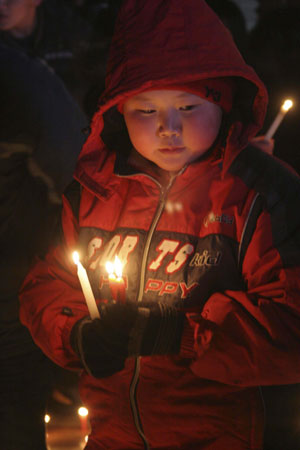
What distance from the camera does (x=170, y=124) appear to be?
124cm

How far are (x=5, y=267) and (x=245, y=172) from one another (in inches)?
39.7

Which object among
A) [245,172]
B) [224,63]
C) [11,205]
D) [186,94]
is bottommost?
[11,205]

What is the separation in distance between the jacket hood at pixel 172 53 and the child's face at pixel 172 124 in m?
→ 0.05

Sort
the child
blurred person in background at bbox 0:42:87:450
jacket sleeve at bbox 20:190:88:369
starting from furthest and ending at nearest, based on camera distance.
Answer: blurred person in background at bbox 0:42:87:450
jacket sleeve at bbox 20:190:88:369
the child

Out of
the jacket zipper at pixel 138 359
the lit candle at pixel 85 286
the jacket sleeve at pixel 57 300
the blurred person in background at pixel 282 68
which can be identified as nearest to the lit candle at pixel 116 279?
the lit candle at pixel 85 286

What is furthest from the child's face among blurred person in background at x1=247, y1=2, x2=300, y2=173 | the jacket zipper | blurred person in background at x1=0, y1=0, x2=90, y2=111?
blurred person in background at x1=0, y1=0, x2=90, y2=111

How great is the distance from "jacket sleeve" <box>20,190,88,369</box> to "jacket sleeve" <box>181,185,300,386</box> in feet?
1.37

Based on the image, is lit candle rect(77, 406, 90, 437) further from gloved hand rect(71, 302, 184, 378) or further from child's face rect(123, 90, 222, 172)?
child's face rect(123, 90, 222, 172)

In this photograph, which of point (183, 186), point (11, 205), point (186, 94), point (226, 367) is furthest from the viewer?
point (11, 205)

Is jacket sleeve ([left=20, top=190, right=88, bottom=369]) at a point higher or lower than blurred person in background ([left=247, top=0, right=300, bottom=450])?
lower

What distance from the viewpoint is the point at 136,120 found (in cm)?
133

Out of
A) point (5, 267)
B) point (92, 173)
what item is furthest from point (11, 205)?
point (92, 173)

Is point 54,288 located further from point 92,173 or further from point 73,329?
point 92,173

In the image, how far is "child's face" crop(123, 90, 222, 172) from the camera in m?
1.26
